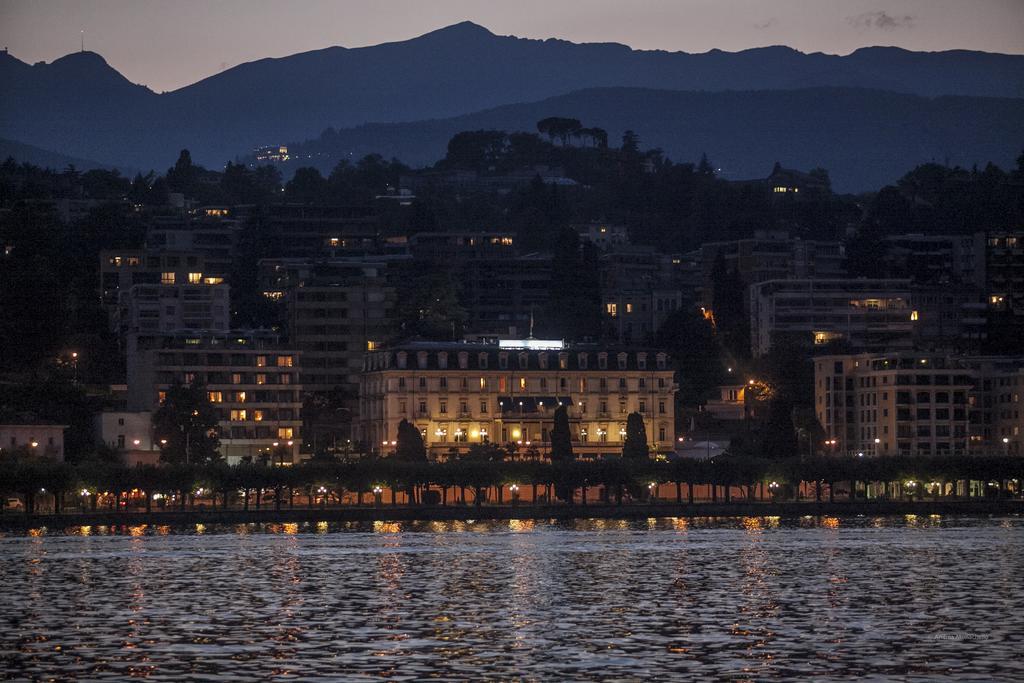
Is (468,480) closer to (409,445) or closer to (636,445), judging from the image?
(409,445)

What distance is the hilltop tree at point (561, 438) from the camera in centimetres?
19325

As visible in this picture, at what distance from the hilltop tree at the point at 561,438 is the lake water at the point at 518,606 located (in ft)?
112

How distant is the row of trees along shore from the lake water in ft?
37.8

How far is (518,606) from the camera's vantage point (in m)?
94.9

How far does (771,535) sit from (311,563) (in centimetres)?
4472

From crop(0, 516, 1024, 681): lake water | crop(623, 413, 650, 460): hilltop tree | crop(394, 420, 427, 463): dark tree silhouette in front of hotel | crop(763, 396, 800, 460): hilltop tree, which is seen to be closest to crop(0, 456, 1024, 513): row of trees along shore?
crop(394, 420, 427, 463): dark tree silhouette in front of hotel

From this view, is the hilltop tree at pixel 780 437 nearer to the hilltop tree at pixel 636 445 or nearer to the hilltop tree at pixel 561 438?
the hilltop tree at pixel 636 445

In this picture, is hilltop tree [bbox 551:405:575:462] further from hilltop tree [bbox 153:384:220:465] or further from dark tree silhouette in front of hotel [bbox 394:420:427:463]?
hilltop tree [bbox 153:384:220:465]

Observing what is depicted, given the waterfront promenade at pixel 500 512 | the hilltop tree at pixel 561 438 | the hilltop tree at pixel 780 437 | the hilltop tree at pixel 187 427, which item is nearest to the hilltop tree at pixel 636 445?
the hilltop tree at pixel 561 438

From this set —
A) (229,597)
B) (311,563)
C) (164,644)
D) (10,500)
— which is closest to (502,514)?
(10,500)

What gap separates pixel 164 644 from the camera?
7812 cm

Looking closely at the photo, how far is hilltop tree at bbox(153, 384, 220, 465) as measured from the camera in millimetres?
189375

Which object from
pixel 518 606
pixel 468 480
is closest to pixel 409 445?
pixel 468 480

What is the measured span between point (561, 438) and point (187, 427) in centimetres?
3666
